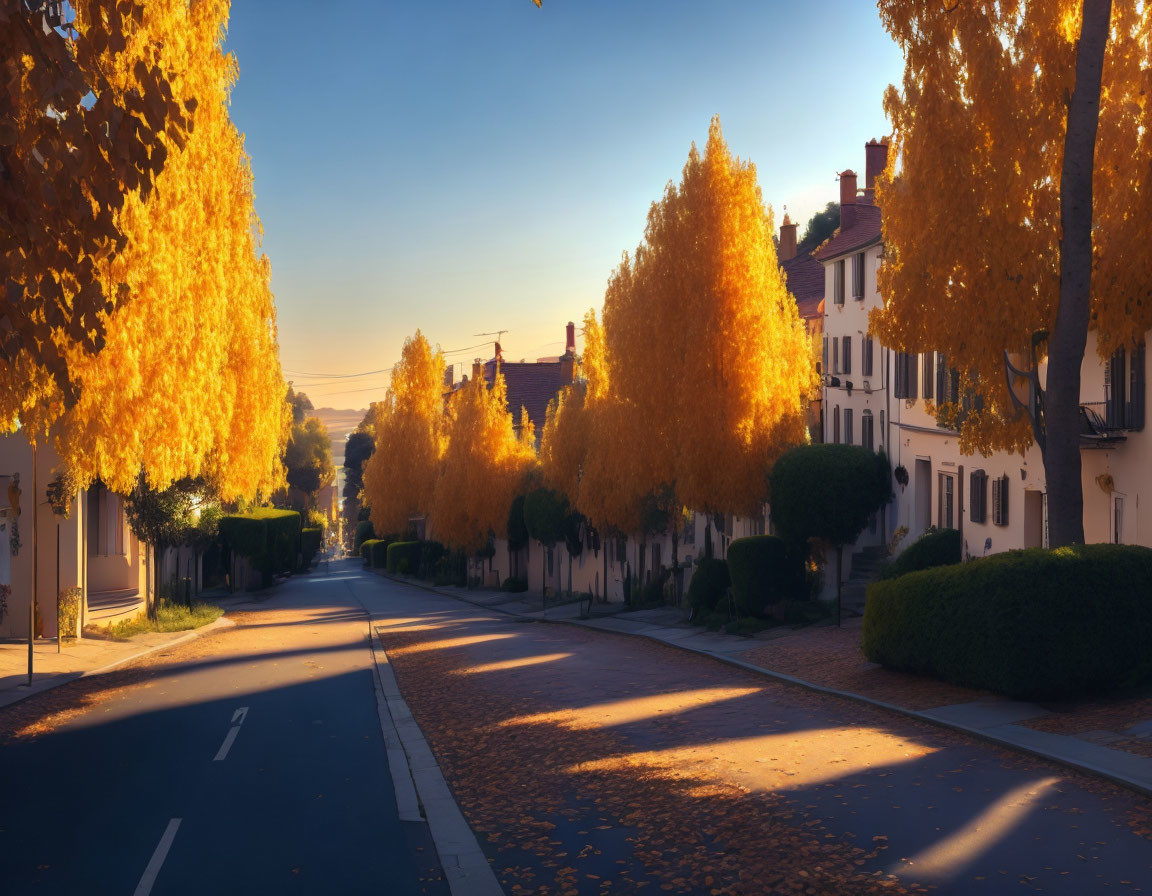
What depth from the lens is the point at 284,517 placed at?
60562 millimetres

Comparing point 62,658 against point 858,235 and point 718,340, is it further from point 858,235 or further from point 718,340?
point 858,235

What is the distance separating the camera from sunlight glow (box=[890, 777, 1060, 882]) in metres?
7.22

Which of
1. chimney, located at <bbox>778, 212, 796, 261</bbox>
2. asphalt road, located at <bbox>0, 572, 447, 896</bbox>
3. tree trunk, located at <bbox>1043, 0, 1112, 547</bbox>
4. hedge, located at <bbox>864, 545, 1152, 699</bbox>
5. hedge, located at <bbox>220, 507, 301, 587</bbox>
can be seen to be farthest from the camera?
chimney, located at <bbox>778, 212, 796, 261</bbox>

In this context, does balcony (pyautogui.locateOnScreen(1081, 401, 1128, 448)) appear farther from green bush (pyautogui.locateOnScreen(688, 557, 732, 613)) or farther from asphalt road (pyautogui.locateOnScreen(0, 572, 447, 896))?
asphalt road (pyautogui.locateOnScreen(0, 572, 447, 896))

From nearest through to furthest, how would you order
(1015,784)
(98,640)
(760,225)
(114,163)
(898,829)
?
(114,163), (898,829), (1015,784), (98,640), (760,225)

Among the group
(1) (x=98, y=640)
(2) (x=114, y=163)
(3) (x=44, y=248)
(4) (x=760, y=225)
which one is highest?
(4) (x=760, y=225)

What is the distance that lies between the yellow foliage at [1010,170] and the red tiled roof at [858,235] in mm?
15222

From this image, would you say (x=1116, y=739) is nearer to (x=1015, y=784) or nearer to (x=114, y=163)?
(x=1015, y=784)

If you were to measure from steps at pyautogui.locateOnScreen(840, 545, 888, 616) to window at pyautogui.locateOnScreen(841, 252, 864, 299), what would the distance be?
27.7 feet

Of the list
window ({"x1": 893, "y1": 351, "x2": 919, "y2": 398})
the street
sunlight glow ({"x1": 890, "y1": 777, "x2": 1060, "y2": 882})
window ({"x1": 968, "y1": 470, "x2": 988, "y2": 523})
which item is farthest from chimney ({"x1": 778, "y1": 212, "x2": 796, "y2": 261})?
sunlight glow ({"x1": 890, "y1": 777, "x2": 1060, "y2": 882})

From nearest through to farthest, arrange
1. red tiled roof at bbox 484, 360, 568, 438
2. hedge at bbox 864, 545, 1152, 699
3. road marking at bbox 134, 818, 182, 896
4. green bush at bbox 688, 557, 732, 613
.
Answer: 1. road marking at bbox 134, 818, 182, 896
2. hedge at bbox 864, 545, 1152, 699
3. green bush at bbox 688, 557, 732, 613
4. red tiled roof at bbox 484, 360, 568, 438

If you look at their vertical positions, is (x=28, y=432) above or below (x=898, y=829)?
above

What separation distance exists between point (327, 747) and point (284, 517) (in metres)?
50.0

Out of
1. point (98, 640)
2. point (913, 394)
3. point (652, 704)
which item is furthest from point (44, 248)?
point (913, 394)
